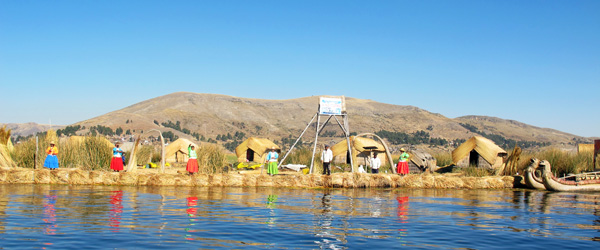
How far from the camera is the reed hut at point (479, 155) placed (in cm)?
3009

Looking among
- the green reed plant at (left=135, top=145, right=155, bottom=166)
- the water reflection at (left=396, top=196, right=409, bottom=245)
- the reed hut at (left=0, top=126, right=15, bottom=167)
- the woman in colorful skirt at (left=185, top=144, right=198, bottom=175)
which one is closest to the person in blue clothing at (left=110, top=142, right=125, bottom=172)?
the woman in colorful skirt at (left=185, top=144, right=198, bottom=175)

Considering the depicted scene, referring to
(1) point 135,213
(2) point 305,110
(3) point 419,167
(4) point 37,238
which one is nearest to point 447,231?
(1) point 135,213

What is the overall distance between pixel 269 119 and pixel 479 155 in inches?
3116

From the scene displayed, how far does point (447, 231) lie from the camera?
1057 centimetres

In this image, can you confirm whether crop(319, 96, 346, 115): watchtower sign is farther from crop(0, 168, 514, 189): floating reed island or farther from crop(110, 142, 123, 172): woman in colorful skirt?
crop(110, 142, 123, 172): woman in colorful skirt

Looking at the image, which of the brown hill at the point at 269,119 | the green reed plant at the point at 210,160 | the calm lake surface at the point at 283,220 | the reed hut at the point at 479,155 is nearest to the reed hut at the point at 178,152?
the green reed plant at the point at 210,160

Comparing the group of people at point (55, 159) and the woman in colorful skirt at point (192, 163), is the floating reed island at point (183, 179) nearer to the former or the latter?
the group of people at point (55, 159)

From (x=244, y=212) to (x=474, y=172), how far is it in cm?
1371

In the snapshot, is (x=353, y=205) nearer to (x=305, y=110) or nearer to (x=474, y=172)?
(x=474, y=172)

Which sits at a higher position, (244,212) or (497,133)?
(497,133)

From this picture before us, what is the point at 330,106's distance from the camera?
2311 cm

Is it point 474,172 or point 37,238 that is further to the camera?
point 474,172

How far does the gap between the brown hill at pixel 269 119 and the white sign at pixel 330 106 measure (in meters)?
47.8

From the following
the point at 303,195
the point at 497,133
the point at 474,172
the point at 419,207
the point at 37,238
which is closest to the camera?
A: the point at 37,238
